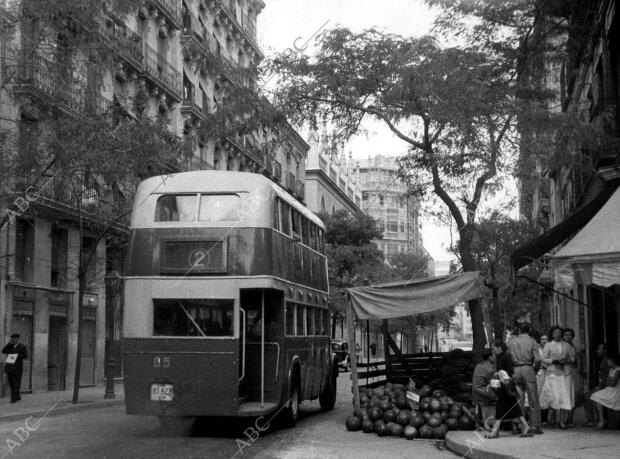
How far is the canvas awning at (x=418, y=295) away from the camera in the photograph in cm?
1691

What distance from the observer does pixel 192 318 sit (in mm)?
14281

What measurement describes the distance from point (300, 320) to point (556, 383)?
16.6 feet

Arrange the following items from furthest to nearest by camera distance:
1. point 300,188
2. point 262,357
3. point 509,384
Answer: point 300,188 < point 262,357 < point 509,384

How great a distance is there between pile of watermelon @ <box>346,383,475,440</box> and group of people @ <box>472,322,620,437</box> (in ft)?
1.84

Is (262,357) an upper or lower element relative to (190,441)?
upper

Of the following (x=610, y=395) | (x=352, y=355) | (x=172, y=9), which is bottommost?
(x=610, y=395)

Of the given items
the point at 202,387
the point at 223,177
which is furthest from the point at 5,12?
the point at 202,387

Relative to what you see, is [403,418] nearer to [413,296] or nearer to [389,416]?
[389,416]

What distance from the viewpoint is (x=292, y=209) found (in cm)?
1669

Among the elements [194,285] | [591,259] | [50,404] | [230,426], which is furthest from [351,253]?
[591,259]

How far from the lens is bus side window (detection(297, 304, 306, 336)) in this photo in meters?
17.0

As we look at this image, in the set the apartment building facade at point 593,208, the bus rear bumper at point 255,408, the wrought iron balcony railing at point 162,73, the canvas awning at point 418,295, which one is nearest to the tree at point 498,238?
the apartment building facade at point 593,208

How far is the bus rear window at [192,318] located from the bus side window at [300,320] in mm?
2961

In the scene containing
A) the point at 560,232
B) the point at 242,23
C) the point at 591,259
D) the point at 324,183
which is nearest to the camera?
the point at 591,259
